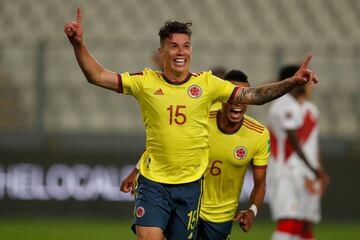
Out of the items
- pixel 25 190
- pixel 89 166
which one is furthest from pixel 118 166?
pixel 25 190

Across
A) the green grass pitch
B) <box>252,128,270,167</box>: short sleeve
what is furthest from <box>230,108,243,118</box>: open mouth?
the green grass pitch

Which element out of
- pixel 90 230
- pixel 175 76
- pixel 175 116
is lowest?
pixel 90 230

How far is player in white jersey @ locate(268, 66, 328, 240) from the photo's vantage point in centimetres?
1083

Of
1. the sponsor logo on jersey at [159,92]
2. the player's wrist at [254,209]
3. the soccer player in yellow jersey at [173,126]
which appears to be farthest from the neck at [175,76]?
the player's wrist at [254,209]

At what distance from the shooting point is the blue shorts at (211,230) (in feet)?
26.6

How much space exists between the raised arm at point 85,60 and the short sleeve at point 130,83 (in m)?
0.04

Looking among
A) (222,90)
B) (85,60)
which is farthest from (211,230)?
(85,60)

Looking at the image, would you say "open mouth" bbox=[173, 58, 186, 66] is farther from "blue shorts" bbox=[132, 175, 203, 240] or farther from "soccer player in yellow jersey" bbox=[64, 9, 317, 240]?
"blue shorts" bbox=[132, 175, 203, 240]

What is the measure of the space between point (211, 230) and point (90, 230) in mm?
5944

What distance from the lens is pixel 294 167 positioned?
11.2 metres

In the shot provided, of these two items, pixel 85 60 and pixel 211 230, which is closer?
pixel 85 60

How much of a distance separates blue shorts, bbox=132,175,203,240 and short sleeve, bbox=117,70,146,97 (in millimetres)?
647

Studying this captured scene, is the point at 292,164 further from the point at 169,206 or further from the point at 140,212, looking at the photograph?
the point at 140,212

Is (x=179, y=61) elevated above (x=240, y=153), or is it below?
above
